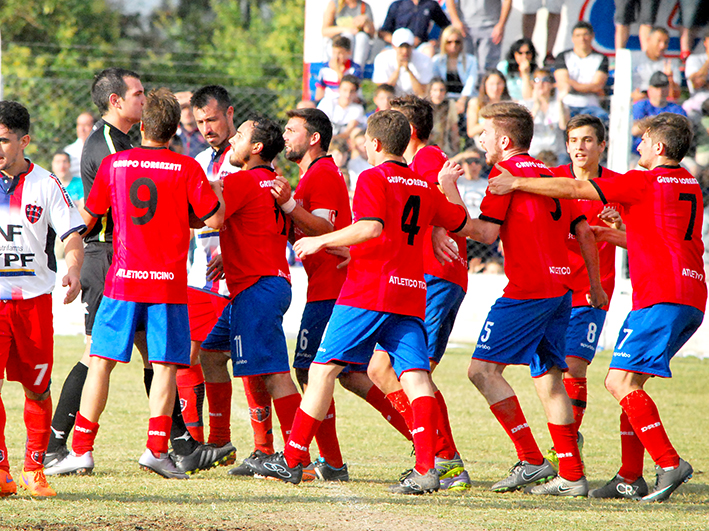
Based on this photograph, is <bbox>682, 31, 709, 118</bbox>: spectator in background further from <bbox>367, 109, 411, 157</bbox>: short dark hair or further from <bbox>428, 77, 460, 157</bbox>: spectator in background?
<bbox>367, 109, 411, 157</bbox>: short dark hair

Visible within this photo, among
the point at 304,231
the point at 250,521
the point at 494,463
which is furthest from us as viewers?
the point at 494,463

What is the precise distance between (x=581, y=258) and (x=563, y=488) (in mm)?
1698

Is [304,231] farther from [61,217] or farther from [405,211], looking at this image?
[61,217]

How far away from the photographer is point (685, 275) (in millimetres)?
5109

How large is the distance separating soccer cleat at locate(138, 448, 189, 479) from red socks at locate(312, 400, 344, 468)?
83cm

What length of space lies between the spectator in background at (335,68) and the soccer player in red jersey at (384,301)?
8.82 metres

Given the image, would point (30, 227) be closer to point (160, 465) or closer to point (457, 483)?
point (160, 465)

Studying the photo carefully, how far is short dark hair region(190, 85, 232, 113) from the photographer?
19.5 feet

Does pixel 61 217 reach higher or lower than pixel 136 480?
higher

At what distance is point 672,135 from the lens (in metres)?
5.23

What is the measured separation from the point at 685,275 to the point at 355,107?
8.62m

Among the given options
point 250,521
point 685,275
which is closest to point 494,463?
point 685,275

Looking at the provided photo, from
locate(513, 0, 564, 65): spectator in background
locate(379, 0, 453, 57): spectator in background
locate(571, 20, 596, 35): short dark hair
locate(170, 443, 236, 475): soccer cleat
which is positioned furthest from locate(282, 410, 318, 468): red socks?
locate(571, 20, 596, 35): short dark hair

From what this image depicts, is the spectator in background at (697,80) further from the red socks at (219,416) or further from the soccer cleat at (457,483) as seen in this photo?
the red socks at (219,416)
